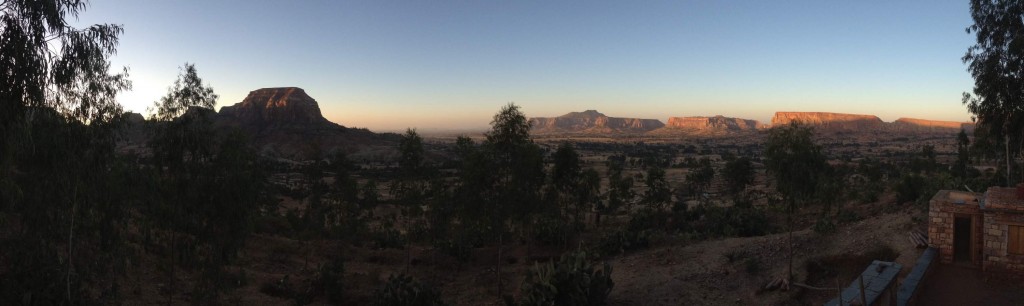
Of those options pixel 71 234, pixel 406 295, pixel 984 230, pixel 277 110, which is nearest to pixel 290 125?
pixel 277 110

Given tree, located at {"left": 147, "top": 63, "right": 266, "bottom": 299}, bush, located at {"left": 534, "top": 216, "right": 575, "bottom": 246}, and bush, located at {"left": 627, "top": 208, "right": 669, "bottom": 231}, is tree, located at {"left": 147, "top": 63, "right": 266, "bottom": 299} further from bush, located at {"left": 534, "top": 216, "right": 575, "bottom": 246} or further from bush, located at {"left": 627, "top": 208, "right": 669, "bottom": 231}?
bush, located at {"left": 627, "top": 208, "right": 669, "bottom": 231}

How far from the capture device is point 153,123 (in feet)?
36.5

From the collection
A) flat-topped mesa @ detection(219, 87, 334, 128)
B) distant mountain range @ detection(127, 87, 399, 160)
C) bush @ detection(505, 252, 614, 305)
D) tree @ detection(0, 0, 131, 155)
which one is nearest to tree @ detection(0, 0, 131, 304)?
tree @ detection(0, 0, 131, 155)

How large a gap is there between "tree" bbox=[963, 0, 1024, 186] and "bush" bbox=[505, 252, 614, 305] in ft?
51.7

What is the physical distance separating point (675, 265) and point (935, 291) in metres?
7.97

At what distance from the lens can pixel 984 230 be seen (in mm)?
11938

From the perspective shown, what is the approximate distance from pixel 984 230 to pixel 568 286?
10.4m

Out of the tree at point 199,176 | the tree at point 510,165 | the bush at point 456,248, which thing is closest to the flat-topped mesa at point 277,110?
the bush at point 456,248

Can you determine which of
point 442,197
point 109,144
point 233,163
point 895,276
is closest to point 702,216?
point 442,197

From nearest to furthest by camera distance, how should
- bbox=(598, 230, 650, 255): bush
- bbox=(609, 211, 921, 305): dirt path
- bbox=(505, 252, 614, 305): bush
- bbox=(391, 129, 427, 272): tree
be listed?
bbox=(505, 252, 614, 305): bush, bbox=(609, 211, 921, 305): dirt path, bbox=(391, 129, 427, 272): tree, bbox=(598, 230, 650, 255): bush

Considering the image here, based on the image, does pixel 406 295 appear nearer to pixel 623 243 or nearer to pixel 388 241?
pixel 623 243

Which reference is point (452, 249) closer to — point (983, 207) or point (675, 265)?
point (675, 265)

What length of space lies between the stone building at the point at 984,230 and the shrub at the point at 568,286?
8913mm

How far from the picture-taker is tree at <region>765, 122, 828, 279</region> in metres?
13.9
